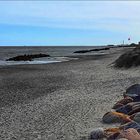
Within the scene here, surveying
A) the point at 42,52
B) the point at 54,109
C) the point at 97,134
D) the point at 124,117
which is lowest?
the point at 42,52

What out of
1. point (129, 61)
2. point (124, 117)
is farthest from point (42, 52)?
point (124, 117)

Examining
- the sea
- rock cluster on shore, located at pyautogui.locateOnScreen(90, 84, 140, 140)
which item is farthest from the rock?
the sea

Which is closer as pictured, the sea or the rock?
the rock

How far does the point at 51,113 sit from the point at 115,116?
9.42 feet

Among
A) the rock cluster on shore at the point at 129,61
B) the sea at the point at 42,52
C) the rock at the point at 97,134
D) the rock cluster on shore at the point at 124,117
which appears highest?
the rock cluster on shore at the point at 129,61

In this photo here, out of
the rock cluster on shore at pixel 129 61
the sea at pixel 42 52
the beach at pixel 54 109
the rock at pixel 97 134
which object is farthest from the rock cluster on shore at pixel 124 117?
the sea at pixel 42 52

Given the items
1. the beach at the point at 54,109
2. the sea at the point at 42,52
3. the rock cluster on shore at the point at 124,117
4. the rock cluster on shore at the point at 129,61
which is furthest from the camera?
the sea at the point at 42,52

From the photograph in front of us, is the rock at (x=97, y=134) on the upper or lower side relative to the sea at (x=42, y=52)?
upper

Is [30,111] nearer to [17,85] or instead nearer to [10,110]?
[10,110]

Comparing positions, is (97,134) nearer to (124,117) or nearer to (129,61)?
(124,117)

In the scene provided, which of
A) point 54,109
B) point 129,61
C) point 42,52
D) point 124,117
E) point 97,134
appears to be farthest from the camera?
point 42,52

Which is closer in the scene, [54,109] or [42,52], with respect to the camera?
[54,109]

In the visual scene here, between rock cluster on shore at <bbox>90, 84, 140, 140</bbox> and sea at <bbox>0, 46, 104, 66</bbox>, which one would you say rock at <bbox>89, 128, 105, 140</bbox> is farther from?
sea at <bbox>0, 46, 104, 66</bbox>

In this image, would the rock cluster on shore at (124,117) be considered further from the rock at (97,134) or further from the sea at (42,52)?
the sea at (42,52)
